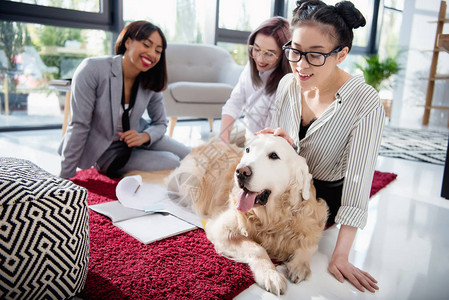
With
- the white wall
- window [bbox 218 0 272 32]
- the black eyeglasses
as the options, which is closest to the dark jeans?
the black eyeglasses

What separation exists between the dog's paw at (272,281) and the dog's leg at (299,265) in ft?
0.21

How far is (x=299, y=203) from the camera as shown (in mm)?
1444

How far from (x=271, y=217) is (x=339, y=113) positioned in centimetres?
57

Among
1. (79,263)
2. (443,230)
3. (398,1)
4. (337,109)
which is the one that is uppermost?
(398,1)

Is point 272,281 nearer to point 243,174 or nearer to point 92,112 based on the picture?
point 243,174

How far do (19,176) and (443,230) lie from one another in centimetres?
209

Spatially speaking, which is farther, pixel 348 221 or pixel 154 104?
pixel 154 104

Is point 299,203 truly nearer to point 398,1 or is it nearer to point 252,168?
point 252,168

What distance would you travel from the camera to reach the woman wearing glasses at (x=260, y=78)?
2133mm

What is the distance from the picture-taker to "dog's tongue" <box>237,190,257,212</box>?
4.45ft

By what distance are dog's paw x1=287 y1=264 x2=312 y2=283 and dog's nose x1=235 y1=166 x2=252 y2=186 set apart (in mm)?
390

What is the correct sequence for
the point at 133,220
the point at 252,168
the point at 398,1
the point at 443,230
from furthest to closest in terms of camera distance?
the point at 398,1 → the point at 443,230 → the point at 133,220 → the point at 252,168

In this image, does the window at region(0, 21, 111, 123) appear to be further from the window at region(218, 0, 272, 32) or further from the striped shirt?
the striped shirt

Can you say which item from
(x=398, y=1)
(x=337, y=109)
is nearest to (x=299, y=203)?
(x=337, y=109)
